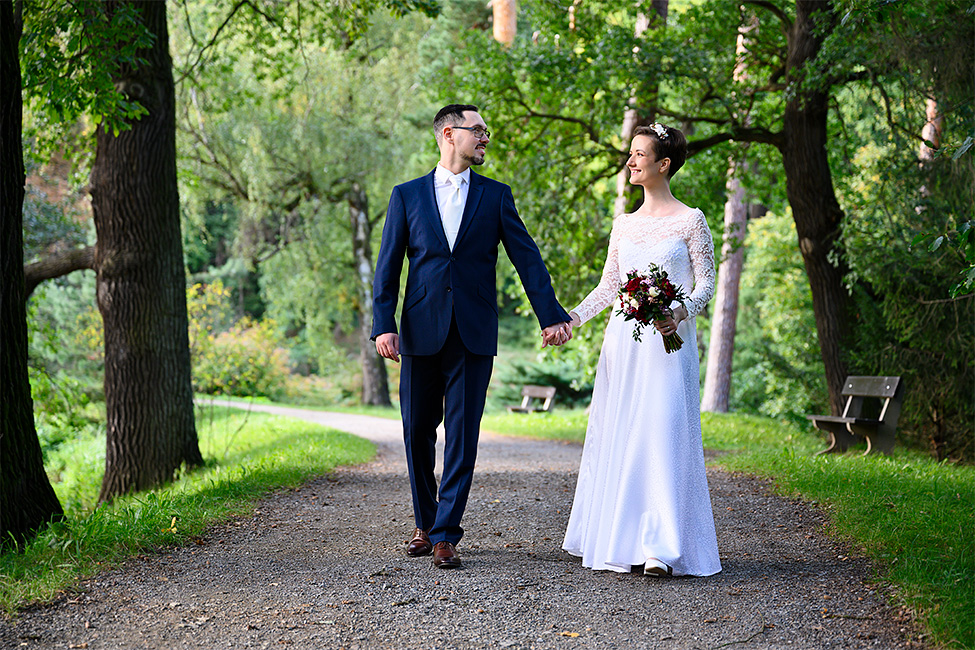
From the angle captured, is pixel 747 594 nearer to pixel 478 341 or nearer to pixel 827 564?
pixel 827 564

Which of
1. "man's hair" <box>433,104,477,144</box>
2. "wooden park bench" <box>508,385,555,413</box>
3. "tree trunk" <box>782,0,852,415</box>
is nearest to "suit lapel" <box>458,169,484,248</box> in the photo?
"man's hair" <box>433,104,477,144</box>

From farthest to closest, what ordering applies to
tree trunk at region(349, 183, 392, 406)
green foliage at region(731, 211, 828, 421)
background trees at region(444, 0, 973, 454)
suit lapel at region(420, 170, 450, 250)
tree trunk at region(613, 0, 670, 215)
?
1. tree trunk at region(349, 183, 392, 406)
2. green foliage at region(731, 211, 828, 421)
3. tree trunk at region(613, 0, 670, 215)
4. background trees at region(444, 0, 973, 454)
5. suit lapel at region(420, 170, 450, 250)

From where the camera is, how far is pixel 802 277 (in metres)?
17.5

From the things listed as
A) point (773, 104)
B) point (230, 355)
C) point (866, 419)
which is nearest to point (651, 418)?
point (866, 419)

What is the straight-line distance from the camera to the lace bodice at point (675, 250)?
14.5ft

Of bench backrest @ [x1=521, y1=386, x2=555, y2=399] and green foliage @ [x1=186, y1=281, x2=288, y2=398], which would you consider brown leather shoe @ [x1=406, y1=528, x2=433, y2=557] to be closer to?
bench backrest @ [x1=521, y1=386, x2=555, y2=399]

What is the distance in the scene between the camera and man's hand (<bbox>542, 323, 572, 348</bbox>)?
4457 millimetres

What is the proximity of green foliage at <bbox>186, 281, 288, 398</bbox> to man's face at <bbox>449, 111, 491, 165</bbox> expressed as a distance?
17.4 metres

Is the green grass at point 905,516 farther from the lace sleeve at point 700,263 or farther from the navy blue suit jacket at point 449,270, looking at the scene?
the navy blue suit jacket at point 449,270

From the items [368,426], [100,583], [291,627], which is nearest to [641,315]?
[291,627]

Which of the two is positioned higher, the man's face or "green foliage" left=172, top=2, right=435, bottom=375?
"green foliage" left=172, top=2, right=435, bottom=375

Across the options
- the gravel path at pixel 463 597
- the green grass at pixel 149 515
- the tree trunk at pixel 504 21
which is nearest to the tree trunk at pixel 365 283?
the tree trunk at pixel 504 21

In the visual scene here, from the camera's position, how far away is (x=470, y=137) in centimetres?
452

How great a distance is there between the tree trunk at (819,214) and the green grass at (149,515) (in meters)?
5.72
